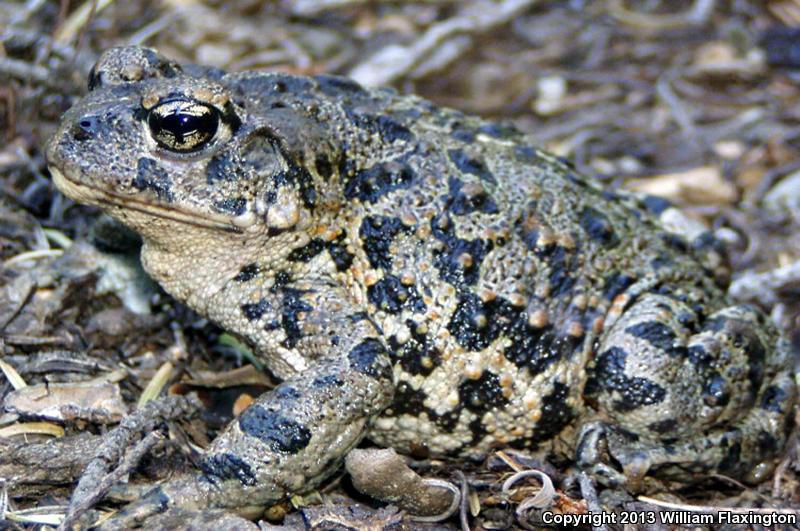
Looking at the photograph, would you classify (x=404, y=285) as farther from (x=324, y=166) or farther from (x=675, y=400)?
(x=675, y=400)

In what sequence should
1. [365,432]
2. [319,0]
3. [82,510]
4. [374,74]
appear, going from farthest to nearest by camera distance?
[319,0] → [374,74] → [365,432] → [82,510]

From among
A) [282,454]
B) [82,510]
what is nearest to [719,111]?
[282,454]

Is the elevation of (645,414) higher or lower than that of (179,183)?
lower

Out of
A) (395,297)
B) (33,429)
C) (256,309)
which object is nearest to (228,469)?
(256,309)

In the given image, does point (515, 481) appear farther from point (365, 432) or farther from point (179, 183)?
point (179, 183)

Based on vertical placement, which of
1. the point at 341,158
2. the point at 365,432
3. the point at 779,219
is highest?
the point at 341,158

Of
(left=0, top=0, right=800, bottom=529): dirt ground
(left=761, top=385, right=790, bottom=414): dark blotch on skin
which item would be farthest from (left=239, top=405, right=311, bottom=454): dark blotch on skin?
(left=761, top=385, right=790, bottom=414): dark blotch on skin
